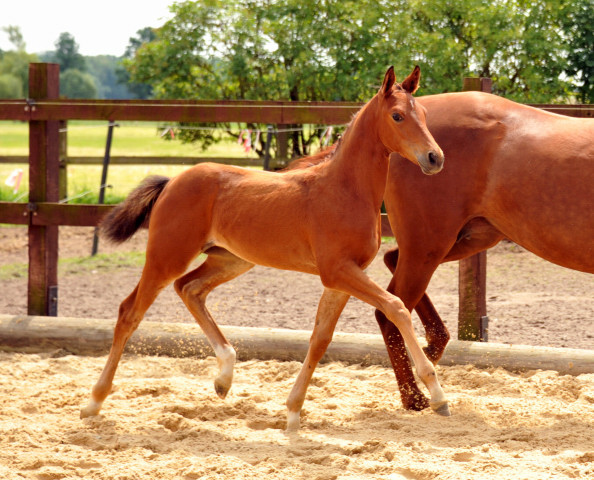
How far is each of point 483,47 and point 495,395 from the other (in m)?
7.90

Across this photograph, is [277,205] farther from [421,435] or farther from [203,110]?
[203,110]

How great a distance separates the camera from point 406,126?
3430mm

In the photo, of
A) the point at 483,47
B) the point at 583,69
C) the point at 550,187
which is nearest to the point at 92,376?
the point at 550,187

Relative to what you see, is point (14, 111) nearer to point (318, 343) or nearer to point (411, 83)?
point (318, 343)

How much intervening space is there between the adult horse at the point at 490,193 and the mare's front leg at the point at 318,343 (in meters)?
0.55

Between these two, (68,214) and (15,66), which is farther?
(15,66)

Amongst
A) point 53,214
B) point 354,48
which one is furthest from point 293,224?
point 354,48

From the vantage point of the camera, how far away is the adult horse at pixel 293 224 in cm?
347

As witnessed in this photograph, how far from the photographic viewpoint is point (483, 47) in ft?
36.8

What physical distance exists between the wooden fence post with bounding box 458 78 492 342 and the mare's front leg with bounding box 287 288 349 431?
1.71m

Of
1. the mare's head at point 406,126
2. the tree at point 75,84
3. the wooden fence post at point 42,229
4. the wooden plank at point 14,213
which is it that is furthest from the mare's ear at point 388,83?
the tree at point 75,84

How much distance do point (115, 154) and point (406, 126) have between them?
33.4m

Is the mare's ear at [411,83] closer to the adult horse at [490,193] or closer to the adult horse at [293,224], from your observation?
the adult horse at [293,224]

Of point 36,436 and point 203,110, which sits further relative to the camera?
point 203,110
